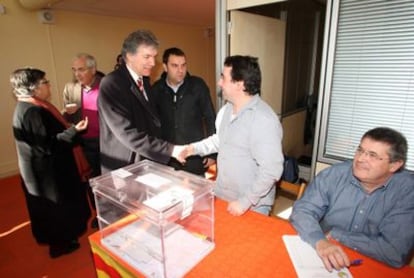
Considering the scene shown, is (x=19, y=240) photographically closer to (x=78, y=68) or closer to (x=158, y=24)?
(x=78, y=68)

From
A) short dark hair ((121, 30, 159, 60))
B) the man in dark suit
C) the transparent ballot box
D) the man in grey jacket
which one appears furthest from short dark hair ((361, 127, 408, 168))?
short dark hair ((121, 30, 159, 60))

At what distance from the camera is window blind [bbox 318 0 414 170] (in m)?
1.61

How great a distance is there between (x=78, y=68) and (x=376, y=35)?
2.47 m

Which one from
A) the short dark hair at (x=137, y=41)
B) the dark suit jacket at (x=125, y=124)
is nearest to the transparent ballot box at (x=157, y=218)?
the dark suit jacket at (x=125, y=124)

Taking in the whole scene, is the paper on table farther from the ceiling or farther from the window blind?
the ceiling

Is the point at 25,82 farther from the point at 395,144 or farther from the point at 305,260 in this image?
the point at 395,144

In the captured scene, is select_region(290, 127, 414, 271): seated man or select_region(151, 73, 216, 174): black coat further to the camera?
select_region(151, 73, 216, 174): black coat

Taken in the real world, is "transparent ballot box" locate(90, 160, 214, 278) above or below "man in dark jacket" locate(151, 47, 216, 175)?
below

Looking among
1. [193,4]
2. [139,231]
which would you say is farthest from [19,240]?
[193,4]

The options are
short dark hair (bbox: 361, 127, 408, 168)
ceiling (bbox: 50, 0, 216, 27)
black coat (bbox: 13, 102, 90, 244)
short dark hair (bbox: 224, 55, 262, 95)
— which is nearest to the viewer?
short dark hair (bbox: 361, 127, 408, 168)

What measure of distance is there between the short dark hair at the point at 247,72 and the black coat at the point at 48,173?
4.64ft

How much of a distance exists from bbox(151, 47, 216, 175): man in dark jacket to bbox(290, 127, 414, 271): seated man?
129cm

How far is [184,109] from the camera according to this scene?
2.42 meters

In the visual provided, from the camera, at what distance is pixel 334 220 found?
54.2 inches
